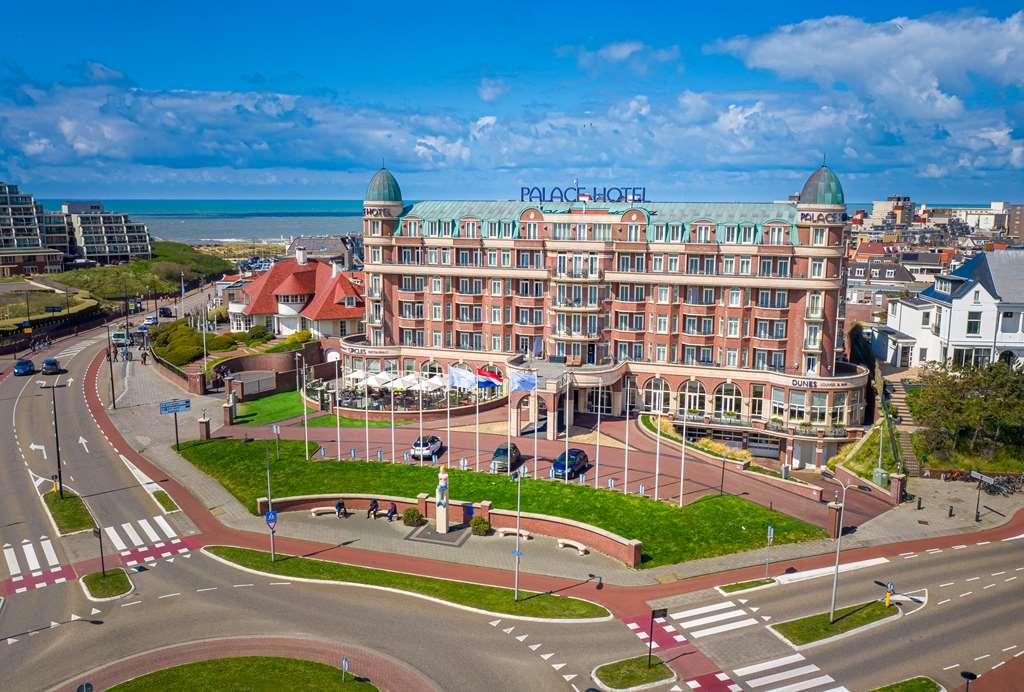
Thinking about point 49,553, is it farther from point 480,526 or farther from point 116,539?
point 480,526

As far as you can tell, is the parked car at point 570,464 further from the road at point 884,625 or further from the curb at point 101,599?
the curb at point 101,599

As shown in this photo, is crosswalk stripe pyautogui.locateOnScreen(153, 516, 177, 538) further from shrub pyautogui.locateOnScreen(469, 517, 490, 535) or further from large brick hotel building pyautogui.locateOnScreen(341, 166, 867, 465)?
large brick hotel building pyautogui.locateOnScreen(341, 166, 867, 465)

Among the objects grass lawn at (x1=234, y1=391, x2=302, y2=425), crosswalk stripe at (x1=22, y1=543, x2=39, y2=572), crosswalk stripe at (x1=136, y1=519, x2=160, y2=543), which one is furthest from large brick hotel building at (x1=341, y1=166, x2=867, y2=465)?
crosswalk stripe at (x1=22, y1=543, x2=39, y2=572)

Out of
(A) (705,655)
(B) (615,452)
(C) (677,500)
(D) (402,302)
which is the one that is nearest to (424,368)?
(D) (402,302)

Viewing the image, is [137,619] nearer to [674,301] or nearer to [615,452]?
[615,452]

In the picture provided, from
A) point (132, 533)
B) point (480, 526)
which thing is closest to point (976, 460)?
point (480, 526)
